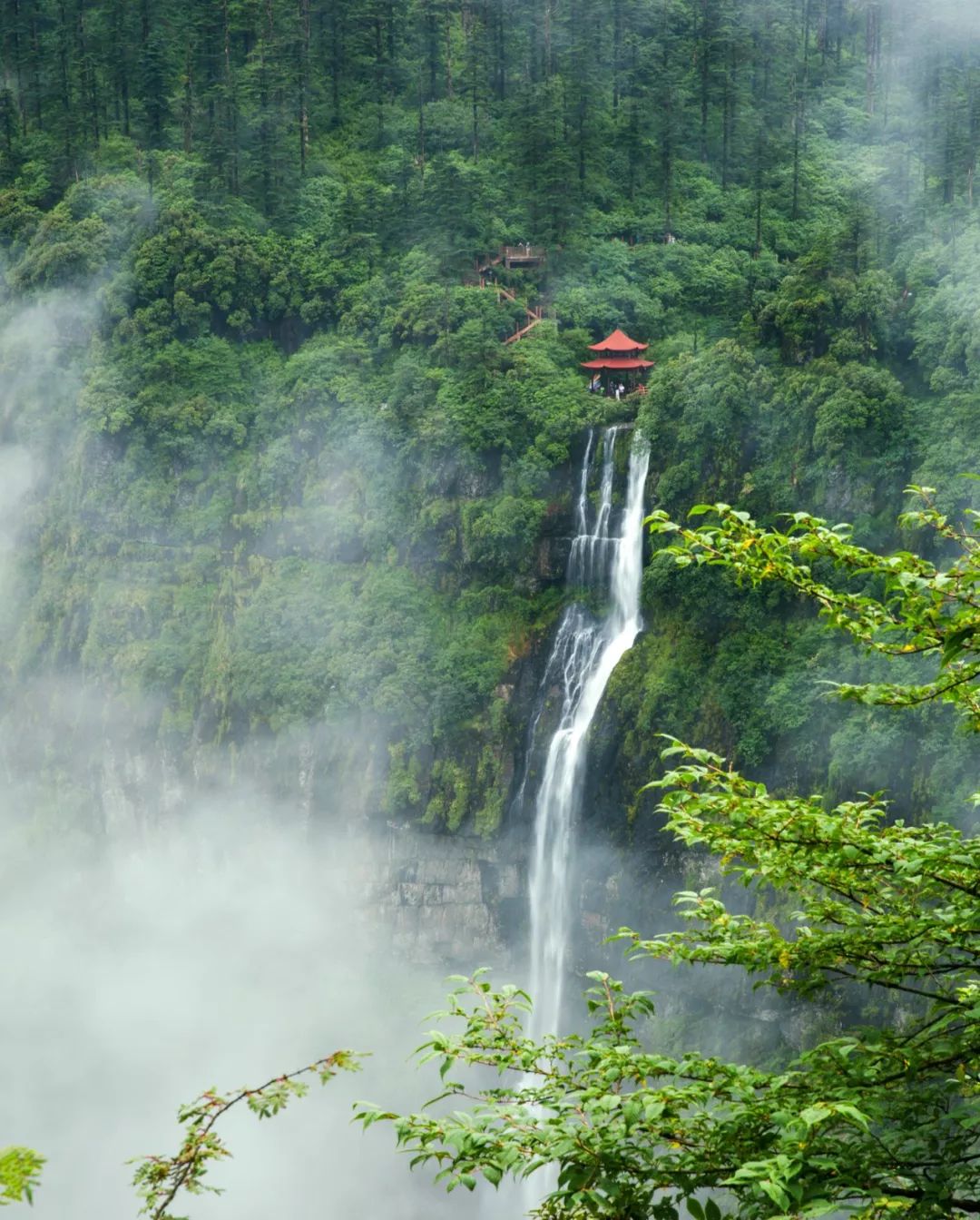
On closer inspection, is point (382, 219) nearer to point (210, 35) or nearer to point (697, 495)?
point (210, 35)

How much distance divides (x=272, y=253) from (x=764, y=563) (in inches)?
1435

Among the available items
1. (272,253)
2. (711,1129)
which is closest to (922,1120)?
(711,1129)

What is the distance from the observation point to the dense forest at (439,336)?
30312 mm

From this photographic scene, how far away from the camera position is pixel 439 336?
37031mm

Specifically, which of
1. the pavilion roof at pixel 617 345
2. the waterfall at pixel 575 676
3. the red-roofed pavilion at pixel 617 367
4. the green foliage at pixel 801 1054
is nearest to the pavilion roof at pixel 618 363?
the red-roofed pavilion at pixel 617 367

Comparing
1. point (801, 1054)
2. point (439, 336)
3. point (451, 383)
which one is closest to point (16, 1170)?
point (801, 1054)

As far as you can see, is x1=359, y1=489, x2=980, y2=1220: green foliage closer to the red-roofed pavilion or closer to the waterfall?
the waterfall

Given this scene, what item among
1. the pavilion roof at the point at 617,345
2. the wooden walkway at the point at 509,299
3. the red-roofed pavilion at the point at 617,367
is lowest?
the red-roofed pavilion at the point at 617,367

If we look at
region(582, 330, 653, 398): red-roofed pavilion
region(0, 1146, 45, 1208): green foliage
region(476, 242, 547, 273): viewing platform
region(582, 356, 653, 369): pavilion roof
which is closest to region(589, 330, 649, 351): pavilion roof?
region(582, 330, 653, 398): red-roofed pavilion

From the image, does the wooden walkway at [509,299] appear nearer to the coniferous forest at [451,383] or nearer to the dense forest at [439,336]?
the coniferous forest at [451,383]

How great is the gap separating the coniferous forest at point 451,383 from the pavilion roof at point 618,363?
79cm

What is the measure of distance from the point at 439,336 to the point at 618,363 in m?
4.49

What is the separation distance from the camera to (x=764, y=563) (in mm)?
6988

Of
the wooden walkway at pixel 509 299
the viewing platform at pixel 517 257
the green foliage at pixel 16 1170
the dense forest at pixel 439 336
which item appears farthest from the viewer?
the viewing platform at pixel 517 257
